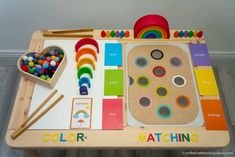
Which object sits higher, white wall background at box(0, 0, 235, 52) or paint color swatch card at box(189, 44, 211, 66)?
white wall background at box(0, 0, 235, 52)

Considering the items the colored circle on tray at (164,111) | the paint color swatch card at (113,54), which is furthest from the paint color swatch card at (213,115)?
the paint color swatch card at (113,54)

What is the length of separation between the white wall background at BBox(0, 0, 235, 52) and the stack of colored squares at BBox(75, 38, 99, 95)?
34cm

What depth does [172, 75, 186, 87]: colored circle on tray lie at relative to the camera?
87 centimetres

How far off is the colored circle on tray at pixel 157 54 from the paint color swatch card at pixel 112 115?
0.23 metres

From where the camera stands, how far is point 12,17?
1.25 meters

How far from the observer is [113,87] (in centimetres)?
85

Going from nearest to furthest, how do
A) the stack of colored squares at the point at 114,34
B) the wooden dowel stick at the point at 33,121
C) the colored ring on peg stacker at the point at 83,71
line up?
the wooden dowel stick at the point at 33,121 → the colored ring on peg stacker at the point at 83,71 → the stack of colored squares at the point at 114,34

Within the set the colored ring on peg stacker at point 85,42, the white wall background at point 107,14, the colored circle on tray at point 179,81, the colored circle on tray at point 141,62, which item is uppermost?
the white wall background at point 107,14

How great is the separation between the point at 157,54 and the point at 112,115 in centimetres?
31

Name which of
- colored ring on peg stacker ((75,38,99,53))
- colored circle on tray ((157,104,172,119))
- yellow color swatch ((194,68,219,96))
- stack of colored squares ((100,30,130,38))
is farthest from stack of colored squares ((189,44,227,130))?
colored ring on peg stacker ((75,38,99,53))

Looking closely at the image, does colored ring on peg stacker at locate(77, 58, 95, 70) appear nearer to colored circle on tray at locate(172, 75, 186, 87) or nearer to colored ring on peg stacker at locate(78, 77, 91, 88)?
colored ring on peg stacker at locate(78, 77, 91, 88)

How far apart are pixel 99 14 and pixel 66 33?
0.29m

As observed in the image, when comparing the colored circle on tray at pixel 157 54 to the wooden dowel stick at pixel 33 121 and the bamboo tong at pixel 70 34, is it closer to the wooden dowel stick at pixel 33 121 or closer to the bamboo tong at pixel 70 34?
the bamboo tong at pixel 70 34

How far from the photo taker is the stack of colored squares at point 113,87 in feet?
2.56
